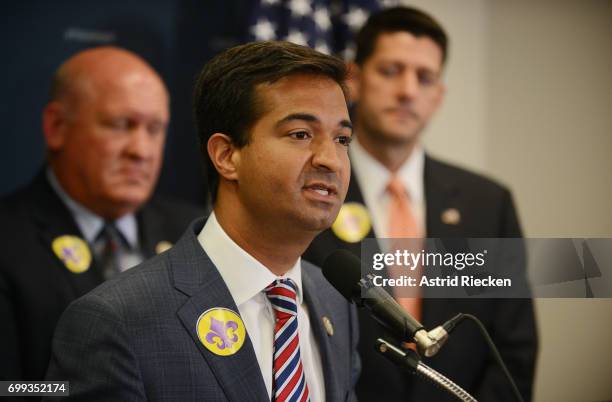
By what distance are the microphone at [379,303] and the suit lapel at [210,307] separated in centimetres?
23

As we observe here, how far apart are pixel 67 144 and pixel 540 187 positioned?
Result: 1.77 m

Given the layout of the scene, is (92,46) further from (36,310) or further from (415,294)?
(415,294)

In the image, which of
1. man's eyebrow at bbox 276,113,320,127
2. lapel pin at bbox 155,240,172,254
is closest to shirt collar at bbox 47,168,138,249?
lapel pin at bbox 155,240,172,254

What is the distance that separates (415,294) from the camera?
80.7 inches

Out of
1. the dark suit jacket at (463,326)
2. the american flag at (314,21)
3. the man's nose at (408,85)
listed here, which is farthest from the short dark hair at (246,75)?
the american flag at (314,21)

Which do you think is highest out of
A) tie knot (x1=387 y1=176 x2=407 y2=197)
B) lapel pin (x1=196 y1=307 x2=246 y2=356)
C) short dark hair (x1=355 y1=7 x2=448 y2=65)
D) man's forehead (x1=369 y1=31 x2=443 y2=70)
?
short dark hair (x1=355 y1=7 x2=448 y2=65)

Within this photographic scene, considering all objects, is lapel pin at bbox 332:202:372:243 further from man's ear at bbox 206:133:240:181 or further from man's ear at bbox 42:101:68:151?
man's ear at bbox 42:101:68:151

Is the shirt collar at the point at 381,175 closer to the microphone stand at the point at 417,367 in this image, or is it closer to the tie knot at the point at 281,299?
the tie knot at the point at 281,299

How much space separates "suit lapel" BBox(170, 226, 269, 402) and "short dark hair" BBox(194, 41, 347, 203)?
0.89ft

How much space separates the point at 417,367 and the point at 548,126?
1.65 m

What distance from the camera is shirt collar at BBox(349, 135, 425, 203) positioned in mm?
2604

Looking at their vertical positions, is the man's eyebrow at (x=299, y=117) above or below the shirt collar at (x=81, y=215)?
below

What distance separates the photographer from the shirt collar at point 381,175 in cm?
260

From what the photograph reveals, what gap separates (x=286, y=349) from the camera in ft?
5.30
